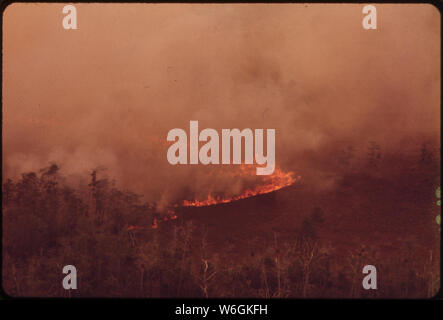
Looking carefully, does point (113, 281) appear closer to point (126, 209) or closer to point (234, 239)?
point (126, 209)

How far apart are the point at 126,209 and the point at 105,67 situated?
1.12 meters

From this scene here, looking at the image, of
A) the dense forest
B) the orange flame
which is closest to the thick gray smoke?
the orange flame

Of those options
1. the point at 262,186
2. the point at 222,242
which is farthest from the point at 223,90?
the point at 222,242

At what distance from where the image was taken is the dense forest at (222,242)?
2646 mm

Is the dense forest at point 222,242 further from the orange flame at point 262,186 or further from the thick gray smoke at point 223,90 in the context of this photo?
the thick gray smoke at point 223,90

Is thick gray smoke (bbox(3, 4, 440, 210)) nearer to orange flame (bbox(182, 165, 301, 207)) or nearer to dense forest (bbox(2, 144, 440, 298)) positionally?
orange flame (bbox(182, 165, 301, 207))

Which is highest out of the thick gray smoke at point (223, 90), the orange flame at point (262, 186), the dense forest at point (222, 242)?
the thick gray smoke at point (223, 90)

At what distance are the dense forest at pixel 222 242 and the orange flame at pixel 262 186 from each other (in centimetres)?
5

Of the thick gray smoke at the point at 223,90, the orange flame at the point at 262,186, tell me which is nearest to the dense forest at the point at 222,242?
the orange flame at the point at 262,186

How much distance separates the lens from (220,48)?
2.66 m

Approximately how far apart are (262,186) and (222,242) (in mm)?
536

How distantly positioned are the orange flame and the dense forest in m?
0.05

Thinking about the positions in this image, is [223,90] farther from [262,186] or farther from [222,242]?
[222,242]
